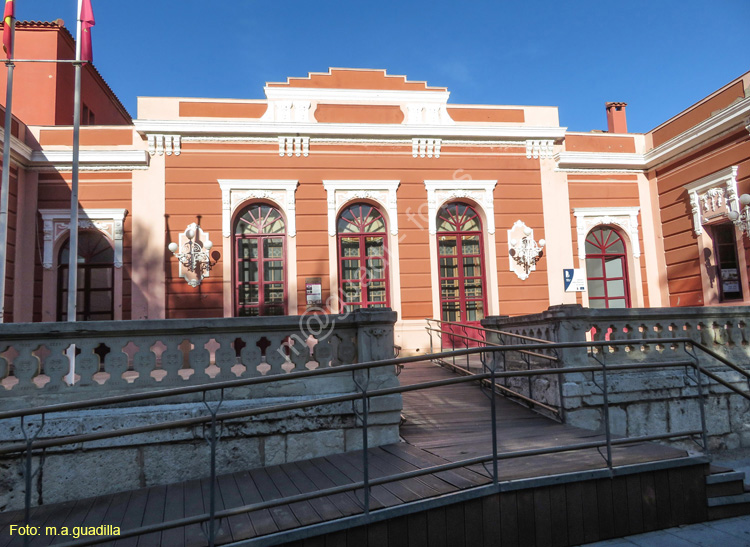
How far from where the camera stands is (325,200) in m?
13.1

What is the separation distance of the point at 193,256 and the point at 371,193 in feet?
15.3

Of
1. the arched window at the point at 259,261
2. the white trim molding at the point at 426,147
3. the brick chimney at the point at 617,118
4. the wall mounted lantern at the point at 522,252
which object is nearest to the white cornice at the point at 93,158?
the arched window at the point at 259,261

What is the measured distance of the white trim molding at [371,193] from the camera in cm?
1316

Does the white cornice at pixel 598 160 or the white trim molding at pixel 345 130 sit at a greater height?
the white trim molding at pixel 345 130

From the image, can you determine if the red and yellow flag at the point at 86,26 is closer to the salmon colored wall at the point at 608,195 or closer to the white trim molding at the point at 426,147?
the white trim molding at the point at 426,147

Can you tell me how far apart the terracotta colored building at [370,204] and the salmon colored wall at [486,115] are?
55 mm

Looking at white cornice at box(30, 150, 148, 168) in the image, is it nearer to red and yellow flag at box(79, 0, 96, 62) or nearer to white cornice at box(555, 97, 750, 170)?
red and yellow flag at box(79, 0, 96, 62)

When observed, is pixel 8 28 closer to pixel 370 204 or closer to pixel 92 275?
pixel 92 275

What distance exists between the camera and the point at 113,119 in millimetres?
18688

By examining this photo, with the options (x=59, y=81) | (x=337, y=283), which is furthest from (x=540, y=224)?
(x=59, y=81)

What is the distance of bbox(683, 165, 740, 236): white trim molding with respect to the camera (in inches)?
462

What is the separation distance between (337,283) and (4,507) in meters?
8.92

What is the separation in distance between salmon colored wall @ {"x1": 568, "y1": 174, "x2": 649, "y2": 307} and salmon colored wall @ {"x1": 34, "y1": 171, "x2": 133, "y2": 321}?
37.9 ft

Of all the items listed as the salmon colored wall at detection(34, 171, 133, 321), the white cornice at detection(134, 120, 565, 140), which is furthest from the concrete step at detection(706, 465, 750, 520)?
the salmon colored wall at detection(34, 171, 133, 321)
